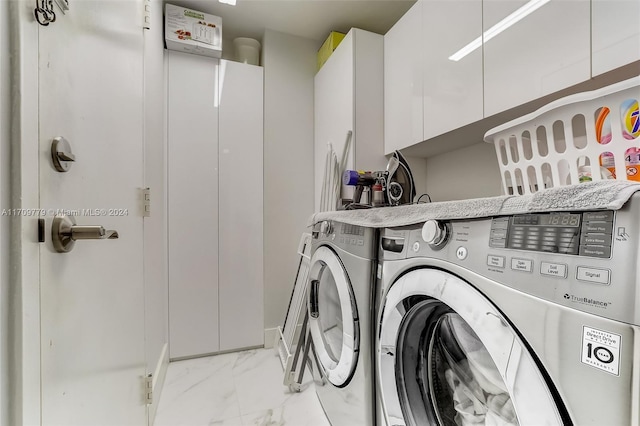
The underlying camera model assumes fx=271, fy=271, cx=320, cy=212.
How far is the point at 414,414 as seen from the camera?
31.0 inches

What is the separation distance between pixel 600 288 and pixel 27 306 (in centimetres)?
90

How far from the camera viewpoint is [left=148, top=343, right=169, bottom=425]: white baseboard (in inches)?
55.7

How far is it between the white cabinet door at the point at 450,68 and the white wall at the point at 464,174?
0.33 m

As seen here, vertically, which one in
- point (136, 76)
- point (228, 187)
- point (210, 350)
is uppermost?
point (136, 76)

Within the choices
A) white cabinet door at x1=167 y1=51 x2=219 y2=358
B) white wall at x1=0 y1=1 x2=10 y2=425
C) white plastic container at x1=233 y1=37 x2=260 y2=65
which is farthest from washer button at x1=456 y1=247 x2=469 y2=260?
white plastic container at x1=233 y1=37 x2=260 y2=65

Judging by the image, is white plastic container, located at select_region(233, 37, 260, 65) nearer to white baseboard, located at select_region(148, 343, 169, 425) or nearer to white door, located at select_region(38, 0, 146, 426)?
white door, located at select_region(38, 0, 146, 426)

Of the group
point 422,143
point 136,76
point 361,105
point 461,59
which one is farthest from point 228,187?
point 461,59

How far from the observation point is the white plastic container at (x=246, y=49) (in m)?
2.31

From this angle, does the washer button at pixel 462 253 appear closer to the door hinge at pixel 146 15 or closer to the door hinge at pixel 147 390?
the door hinge at pixel 147 390

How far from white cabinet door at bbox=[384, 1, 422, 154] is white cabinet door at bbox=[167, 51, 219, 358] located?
1.32 meters

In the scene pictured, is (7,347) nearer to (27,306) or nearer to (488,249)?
(27,306)

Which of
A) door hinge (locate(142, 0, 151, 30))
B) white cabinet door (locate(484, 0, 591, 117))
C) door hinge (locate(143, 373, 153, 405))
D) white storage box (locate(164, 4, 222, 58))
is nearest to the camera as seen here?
white cabinet door (locate(484, 0, 591, 117))

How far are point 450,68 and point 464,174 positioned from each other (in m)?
0.62

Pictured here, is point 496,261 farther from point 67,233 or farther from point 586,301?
point 67,233
